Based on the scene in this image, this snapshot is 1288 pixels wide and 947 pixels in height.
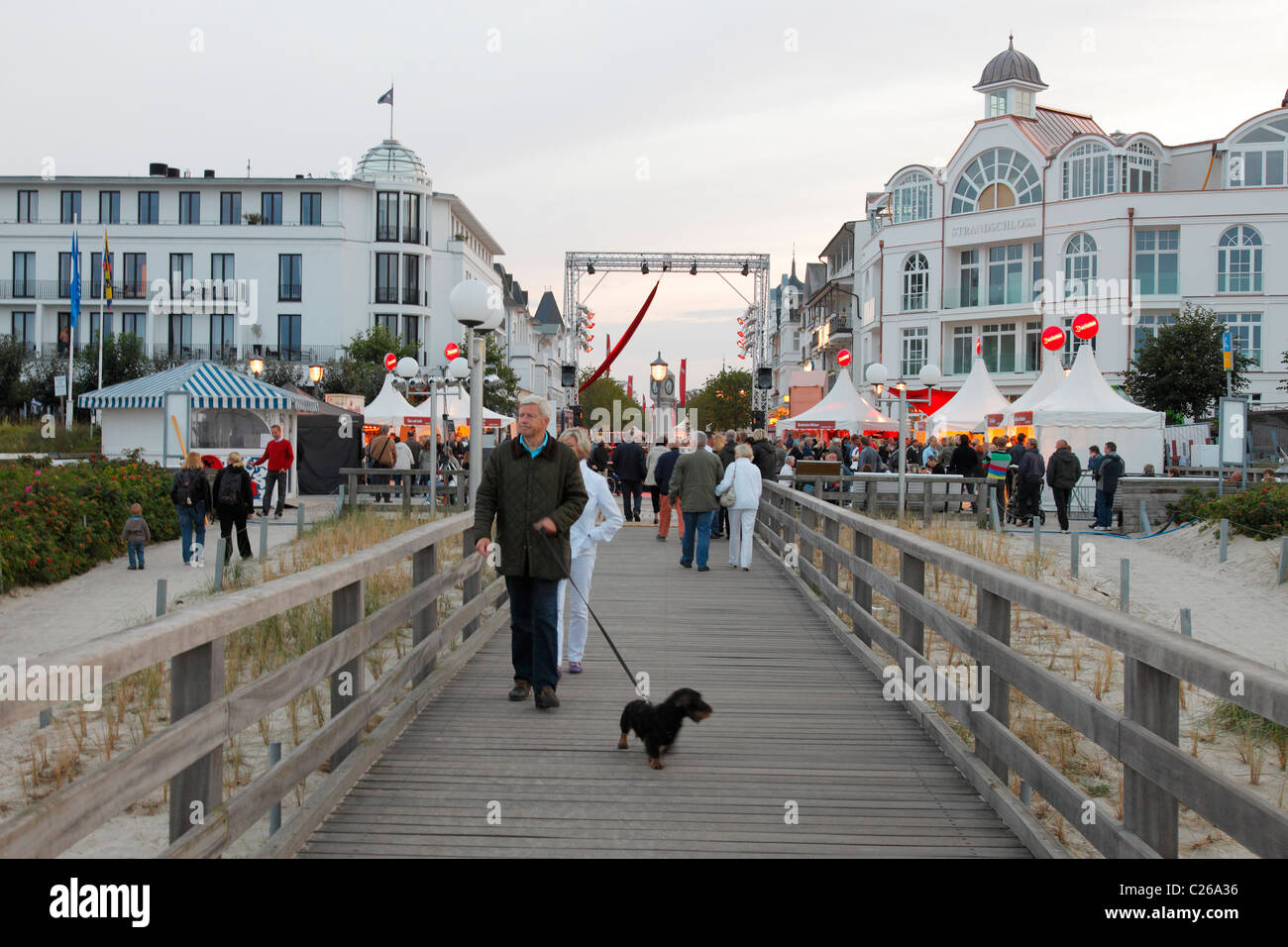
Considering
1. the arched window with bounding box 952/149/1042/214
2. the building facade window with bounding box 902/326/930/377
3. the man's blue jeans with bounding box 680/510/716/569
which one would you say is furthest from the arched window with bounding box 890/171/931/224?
the man's blue jeans with bounding box 680/510/716/569

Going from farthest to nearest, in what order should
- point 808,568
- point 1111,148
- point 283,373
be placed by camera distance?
point 283,373 < point 1111,148 < point 808,568

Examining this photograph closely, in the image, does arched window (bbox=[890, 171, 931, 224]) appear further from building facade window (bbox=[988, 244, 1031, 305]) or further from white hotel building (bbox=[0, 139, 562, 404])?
white hotel building (bbox=[0, 139, 562, 404])

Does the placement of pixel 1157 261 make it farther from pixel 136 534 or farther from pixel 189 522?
pixel 136 534

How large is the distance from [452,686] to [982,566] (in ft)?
12.6

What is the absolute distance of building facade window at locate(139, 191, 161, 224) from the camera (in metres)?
68.7

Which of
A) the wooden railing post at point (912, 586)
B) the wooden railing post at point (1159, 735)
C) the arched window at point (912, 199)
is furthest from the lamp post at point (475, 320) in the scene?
the arched window at point (912, 199)

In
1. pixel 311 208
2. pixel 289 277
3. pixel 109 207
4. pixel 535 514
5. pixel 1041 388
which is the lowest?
pixel 535 514

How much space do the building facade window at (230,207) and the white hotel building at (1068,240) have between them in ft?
118

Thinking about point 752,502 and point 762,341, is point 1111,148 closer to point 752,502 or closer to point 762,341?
point 762,341

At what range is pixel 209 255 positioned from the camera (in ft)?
227

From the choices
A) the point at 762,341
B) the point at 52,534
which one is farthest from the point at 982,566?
the point at 762,341

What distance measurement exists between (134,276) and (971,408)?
5222cm

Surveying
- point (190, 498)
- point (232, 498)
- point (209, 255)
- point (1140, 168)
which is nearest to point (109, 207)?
point (209, 255)
